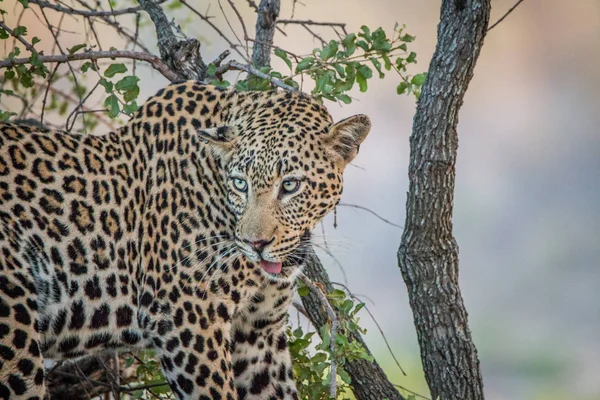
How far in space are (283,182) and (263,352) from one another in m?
1.31

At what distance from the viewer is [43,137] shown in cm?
617

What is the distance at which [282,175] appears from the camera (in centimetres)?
580

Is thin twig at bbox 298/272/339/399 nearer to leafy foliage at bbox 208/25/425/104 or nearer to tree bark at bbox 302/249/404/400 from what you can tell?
tree bark at bbox 302/249/404/400

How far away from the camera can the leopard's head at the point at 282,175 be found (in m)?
5.74

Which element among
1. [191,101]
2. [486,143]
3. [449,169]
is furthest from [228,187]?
[486,143]

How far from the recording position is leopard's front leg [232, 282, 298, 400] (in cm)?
641

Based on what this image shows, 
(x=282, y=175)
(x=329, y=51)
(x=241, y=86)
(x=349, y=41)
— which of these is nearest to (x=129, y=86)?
(x=241, y=86)

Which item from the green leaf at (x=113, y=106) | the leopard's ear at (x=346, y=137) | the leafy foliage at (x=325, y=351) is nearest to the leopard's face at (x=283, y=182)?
the leopard's ear at (x=346, y=137)

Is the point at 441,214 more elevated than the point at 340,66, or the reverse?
the point at 340,66

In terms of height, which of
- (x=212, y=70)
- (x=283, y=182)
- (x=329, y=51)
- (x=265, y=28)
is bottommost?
(x=283, y=182)

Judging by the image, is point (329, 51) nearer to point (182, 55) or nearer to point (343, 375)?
point (182, 55)

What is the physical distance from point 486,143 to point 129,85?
17190 millimetres

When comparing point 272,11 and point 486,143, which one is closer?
point 272,11

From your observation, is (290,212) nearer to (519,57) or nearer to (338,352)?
(338,352)
